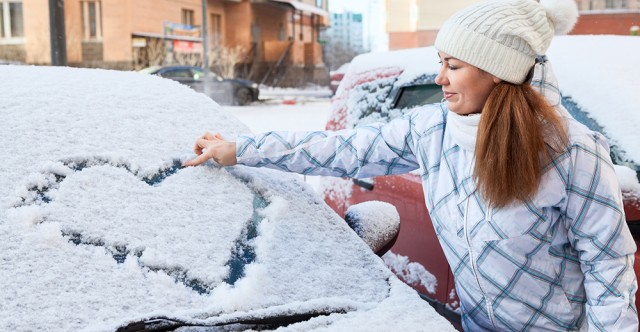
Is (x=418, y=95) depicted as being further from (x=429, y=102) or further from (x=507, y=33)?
(x=507, y=33)

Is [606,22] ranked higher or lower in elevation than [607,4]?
lower

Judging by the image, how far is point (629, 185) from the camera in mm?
2211

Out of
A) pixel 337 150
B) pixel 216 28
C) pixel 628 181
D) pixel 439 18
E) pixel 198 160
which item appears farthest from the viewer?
pixel 439 18

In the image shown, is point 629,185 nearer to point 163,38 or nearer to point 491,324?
point 491,324

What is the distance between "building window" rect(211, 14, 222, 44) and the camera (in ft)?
116

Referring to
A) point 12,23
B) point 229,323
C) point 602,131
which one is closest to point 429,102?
point 602,131

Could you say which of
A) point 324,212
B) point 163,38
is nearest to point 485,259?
point 324,212

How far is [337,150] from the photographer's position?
202 centimetres

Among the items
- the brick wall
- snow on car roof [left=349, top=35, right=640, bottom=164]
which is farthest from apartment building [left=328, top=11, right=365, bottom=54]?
snow on car roof [left=349, top=35, right=640, bottom=164]

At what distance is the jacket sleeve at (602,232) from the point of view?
63.1 inches

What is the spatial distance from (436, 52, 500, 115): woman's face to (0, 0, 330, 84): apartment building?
79.0 feet

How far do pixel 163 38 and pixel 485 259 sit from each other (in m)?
32.3

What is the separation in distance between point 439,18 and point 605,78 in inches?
1640

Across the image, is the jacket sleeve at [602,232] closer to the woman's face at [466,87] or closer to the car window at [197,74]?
the woman's face at [466,87]
